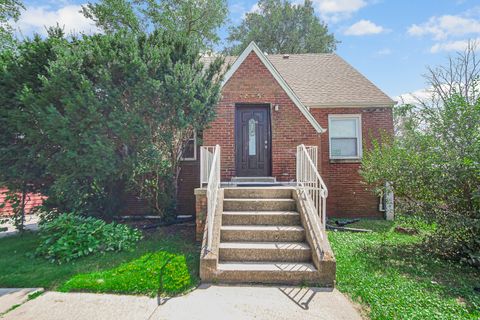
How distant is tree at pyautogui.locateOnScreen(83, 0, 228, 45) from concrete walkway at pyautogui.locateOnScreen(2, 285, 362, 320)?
14.2m

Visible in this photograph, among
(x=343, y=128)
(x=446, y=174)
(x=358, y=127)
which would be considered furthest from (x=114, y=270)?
(x=358, y=127)

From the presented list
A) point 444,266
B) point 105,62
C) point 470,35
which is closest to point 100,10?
point 105,62

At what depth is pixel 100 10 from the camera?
13984 mm

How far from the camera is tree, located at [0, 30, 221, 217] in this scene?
504 cm

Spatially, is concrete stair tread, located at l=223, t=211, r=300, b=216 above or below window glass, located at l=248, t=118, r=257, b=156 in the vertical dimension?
below

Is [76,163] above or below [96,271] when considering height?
above

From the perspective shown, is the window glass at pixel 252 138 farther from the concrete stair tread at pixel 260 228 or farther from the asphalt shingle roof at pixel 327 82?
the concrete stair tread at pixel 260 228

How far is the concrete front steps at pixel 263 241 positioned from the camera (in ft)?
11.5

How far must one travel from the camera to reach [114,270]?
3775 mm

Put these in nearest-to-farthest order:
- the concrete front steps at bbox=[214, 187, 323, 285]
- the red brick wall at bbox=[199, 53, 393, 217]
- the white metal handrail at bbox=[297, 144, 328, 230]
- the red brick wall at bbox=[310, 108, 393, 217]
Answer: the concrete front steps at bbox=[214, 187, 323, 285], the white metal handrail at bbox=[297, 144, 328, 230], the red brick wall at bbox=[199, 53, 393, 217], the red brick wall at bbox=[310, 108, 393, 217]

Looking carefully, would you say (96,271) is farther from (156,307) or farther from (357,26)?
(357,26)

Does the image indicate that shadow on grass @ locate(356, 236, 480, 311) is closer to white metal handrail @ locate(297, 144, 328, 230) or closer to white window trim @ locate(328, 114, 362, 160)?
white metal handrail @ locate(297, 144, 328, 230)

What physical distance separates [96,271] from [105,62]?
4.23m

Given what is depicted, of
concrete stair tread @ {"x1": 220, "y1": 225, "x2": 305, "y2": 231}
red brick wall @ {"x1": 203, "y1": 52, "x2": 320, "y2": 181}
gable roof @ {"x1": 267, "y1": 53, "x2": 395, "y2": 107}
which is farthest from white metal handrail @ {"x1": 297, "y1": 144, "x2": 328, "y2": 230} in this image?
gable roof @ {"x1": 267, "y1": 53, "x2": 395, "y2": 107}
